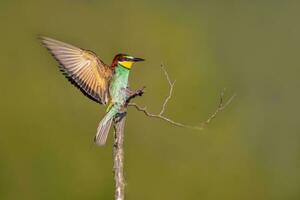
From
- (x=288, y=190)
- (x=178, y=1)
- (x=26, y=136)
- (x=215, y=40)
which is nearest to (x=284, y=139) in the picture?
(x=288, y=190)

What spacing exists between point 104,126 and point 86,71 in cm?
16

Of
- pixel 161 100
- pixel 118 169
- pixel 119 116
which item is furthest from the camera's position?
pixel 161 100

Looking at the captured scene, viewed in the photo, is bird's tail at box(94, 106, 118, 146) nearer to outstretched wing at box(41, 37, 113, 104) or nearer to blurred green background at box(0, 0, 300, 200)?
outstretched wing at box(41, 37, 113, 104)

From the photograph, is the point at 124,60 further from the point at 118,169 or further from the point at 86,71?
the point at 118,169

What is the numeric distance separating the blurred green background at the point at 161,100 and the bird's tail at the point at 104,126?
6.17 ft

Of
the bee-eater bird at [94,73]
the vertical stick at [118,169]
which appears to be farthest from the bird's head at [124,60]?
the vertical stick at [118,169]

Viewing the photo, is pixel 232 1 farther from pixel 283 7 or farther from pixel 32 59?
pixel 32 59

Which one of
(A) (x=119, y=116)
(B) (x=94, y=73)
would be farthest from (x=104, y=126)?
(B) (x=94, y=73)

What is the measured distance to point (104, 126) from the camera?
205cm

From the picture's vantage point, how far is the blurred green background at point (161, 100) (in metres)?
4.10

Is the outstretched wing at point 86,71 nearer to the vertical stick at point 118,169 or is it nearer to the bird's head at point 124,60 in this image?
the bird's head at point 124,60

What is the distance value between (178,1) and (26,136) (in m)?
1.16

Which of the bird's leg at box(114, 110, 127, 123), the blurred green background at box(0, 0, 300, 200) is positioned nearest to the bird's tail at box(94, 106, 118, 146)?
the bird's leg at box(114, 110, 127, 123)

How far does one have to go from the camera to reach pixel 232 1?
4750 mm
